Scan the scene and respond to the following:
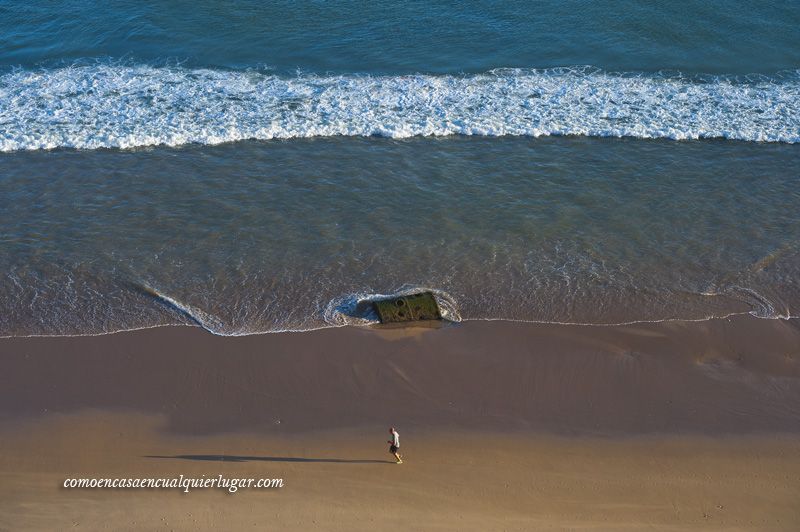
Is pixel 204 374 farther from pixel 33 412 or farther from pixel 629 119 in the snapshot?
pixel 629 119

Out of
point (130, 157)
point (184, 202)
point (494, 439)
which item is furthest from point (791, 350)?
point (130, 157)

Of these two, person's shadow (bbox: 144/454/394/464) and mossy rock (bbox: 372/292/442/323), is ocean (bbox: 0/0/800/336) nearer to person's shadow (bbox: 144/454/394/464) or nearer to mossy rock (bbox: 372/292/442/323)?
mossy rock (bbox: 372/292/442/323)

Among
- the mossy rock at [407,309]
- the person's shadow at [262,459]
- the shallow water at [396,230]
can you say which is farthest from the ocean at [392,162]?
the person's shadow at [262,459]

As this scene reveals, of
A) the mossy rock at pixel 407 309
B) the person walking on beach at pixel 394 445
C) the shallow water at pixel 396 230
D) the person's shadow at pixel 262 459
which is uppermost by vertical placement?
the shallow water at pixel 396 230

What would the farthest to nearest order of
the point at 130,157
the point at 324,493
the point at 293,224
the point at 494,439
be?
the point at 130,157, the point at 293,224, the point at 494,439, the point at 324,493

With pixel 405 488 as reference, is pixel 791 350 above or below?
above

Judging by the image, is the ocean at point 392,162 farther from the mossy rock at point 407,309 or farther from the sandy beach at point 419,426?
the sandy beach at point 419,426

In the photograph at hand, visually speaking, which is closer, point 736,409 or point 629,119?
point 736,409
